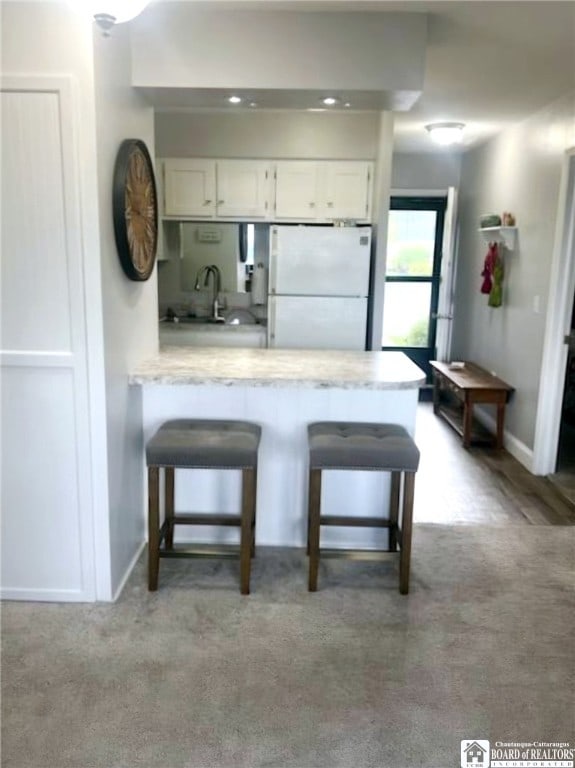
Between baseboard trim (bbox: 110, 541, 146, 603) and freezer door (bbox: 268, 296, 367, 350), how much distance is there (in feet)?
6.37

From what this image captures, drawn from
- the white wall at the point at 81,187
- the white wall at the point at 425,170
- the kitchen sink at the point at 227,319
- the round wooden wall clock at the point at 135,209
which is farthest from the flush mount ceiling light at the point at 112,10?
the white wall at the point at 425,170

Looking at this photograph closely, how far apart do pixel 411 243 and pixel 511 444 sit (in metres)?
2.67

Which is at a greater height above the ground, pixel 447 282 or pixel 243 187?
pixel 243 187

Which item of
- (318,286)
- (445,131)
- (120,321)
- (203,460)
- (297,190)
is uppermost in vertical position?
(445,131)

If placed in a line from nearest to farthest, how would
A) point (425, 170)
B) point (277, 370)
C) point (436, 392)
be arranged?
1. point (277, 370)
2. point (436, 392)
3. point (425, 170)

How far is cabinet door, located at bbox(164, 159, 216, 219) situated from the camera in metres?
4.50

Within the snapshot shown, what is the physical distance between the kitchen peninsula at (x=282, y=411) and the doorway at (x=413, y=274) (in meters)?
3.57

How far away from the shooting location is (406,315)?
6.45 m

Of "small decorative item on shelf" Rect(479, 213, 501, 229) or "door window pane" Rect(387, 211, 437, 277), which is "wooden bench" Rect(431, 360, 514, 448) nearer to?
"small decorative item on shelf" Rect(479, 213, 501, 229)

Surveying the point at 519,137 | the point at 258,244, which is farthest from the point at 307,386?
the point at 519,137

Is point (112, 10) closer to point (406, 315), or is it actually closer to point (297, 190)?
point (297, 190)

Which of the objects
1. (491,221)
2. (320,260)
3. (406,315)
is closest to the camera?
(320,260)

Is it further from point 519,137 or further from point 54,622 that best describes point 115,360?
point 519,137

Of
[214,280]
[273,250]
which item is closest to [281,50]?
[273,250]
